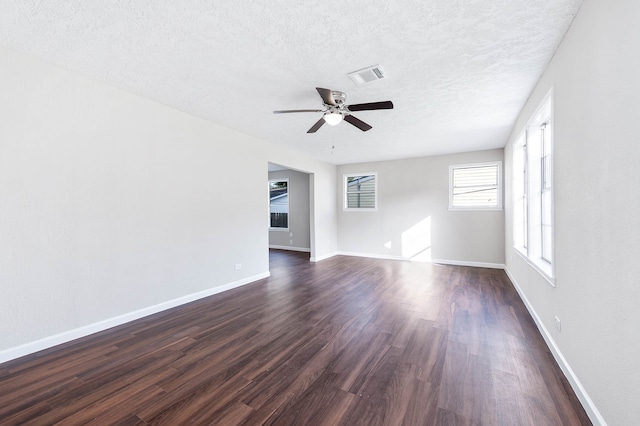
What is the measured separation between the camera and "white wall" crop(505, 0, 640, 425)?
1.23m

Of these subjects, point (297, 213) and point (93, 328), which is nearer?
point (93, 328)

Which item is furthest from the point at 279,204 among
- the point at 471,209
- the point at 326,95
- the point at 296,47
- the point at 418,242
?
the point at 296,47

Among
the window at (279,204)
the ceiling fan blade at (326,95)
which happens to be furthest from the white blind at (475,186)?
the window at (279,204)

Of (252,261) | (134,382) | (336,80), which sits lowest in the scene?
(134,382)

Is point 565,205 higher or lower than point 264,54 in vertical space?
lower

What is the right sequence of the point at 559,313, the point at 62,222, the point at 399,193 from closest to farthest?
the point at 559,313
the point at 62,222
the point at 399,193

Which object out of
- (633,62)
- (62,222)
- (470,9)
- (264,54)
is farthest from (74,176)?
(633,62)

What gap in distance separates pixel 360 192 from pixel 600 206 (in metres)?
5.95

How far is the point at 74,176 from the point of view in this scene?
261 centimetres

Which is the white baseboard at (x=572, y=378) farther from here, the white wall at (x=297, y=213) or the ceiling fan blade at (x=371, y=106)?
the white wall at (x=297, y=213)

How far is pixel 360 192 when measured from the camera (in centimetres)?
742

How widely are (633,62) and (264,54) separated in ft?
7.43

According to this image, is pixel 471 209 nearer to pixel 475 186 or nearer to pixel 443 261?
pixel 475 186

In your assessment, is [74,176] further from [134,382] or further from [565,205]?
[565,205]
